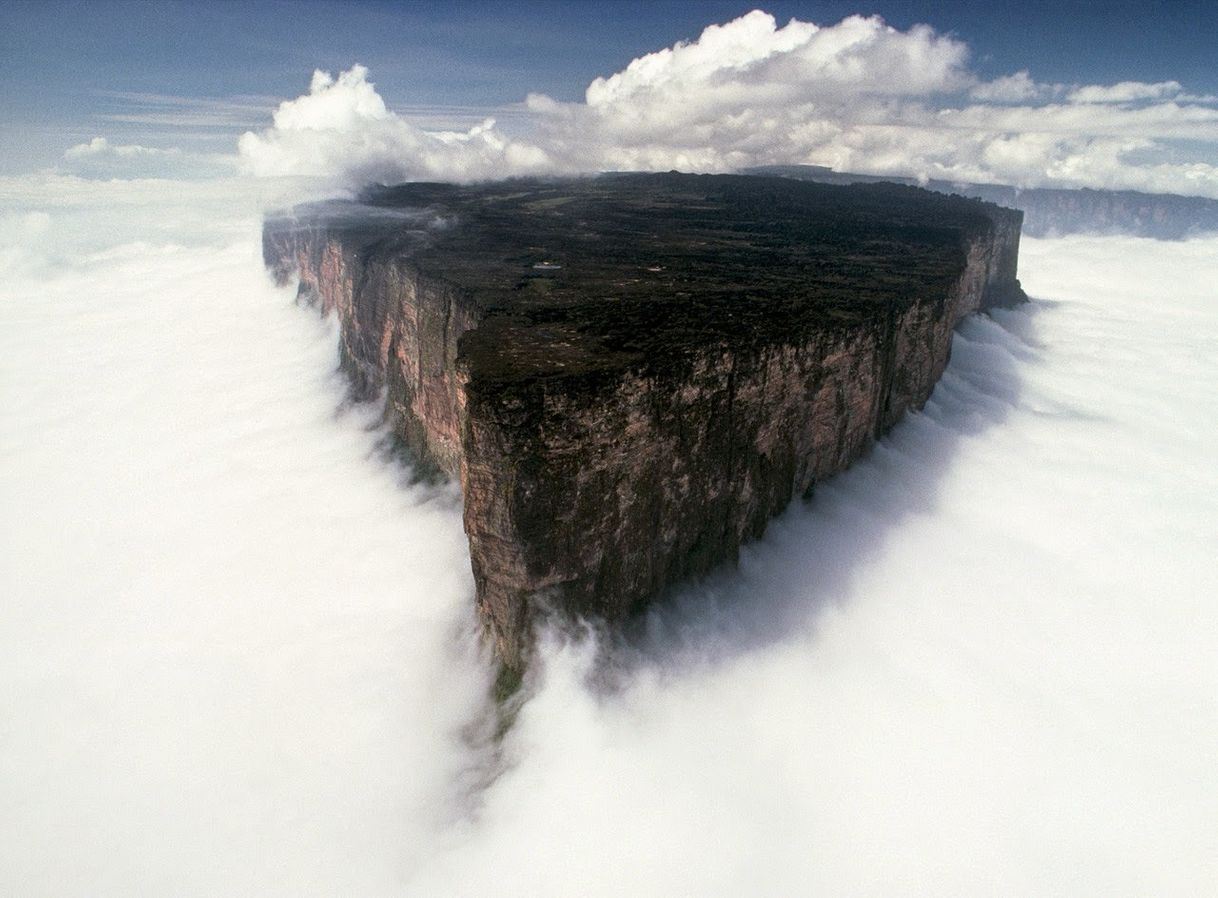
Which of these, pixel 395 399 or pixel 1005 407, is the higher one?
pixel 395 399

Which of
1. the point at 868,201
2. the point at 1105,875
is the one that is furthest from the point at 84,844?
the point at 868,201

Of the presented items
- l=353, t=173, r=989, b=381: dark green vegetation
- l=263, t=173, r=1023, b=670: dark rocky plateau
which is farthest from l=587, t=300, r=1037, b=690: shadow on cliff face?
l=353, t=173, r=989, b=381: dark green vegetation

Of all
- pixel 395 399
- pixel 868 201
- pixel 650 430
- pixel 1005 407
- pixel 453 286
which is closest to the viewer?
pixel 650 430

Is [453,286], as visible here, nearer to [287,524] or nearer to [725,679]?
[287,524]

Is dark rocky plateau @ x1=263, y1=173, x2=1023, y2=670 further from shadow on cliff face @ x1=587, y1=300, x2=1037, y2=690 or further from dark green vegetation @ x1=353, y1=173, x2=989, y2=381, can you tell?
shadow on cliff face @ x1=587, y1=300, x2=1037, y2=690

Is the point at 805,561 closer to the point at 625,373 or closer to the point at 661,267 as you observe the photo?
the point at 625,373

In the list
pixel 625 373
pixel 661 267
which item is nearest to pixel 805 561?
pixel 625 373
